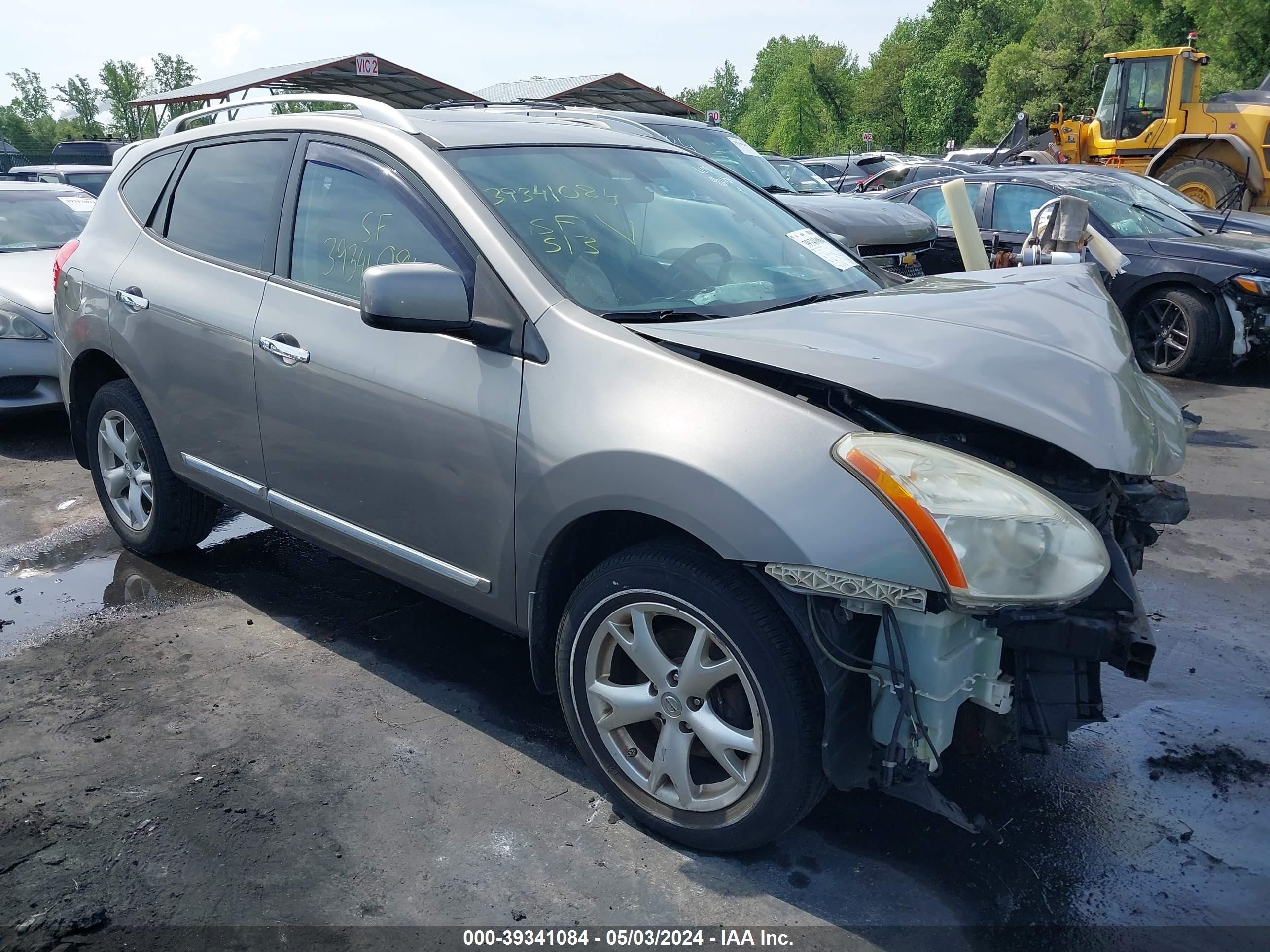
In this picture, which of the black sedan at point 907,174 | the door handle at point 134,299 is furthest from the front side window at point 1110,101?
the door handle at point 134,299

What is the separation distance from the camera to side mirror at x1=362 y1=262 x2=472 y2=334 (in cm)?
280

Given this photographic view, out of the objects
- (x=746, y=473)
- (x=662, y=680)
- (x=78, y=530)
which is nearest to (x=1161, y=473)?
(x=746, y=473)

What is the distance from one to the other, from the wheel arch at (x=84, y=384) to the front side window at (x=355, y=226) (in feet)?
4.65

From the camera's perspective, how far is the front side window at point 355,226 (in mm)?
3178

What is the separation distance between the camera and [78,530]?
17.3 feet

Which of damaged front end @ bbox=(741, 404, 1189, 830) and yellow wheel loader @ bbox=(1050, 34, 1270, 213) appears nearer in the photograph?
damaged front end @ bbox=(741, 404, 1189, 830)

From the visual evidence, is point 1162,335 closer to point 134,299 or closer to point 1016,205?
point 1016,205

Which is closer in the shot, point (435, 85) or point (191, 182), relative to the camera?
point (191, 182)

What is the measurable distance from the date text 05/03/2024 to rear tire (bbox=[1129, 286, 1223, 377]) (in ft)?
24.9

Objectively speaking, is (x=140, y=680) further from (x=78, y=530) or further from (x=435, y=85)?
(x=435, y=85)

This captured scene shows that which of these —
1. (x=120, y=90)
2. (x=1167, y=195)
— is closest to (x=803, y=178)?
(x=1167, y=195)

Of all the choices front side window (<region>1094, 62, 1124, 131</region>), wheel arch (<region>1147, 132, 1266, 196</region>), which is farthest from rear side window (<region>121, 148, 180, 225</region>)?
front side window (<region>1094, 62, 1124, 131</region>)

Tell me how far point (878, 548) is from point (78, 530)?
449 centimetres

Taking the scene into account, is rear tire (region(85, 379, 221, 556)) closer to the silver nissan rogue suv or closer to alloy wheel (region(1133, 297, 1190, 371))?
the silver nissan rogue suv
